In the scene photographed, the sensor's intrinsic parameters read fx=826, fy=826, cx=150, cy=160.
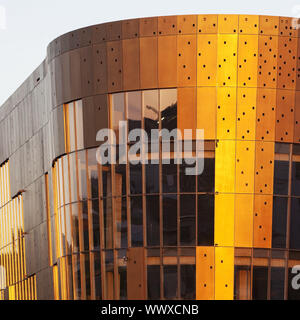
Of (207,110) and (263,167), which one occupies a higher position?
(207,110)

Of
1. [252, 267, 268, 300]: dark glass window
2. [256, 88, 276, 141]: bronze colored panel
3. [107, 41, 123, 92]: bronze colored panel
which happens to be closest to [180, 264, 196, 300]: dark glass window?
[252, 267, 268, 300]: dark glass window

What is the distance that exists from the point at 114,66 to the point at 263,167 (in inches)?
259

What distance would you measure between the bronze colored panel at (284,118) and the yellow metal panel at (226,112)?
5.23ft

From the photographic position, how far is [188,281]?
97.0 ft

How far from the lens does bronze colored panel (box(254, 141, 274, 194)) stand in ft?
97.4

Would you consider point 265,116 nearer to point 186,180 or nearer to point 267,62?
point 267,62

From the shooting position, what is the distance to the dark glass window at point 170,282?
97.0 feet

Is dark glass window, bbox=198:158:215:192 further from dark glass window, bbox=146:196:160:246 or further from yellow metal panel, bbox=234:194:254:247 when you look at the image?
dark glass window, bbox=146:196:160:246

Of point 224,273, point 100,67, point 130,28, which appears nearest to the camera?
point 224,273

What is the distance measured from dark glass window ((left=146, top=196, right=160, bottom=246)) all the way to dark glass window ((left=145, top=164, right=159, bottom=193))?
290 mm

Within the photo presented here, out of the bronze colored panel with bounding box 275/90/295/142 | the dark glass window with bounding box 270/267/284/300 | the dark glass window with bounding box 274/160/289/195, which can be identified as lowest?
the dark glass window with bounding box 270/267/284/300

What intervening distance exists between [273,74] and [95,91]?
658cm

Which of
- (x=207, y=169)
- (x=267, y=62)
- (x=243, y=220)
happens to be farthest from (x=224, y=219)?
(x=267, y=62)

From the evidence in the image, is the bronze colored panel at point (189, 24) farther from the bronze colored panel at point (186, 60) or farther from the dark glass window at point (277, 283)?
the dark glass window at point (277, 283)
